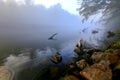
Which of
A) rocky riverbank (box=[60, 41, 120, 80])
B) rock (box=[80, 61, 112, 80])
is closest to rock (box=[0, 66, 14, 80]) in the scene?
rocky riverbank (box=[60, 41, 120, 80])

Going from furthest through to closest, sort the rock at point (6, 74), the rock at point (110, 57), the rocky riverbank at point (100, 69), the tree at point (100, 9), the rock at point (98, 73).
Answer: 1. the tree at point (100, 9)
2. the rock at point (110, 57)
3. the rock at point (6, 74)
4. the rocky riverbank at point (100, 69)
5. the rock at point (98, 73)

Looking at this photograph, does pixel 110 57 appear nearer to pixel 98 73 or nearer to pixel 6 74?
pixel 98 73

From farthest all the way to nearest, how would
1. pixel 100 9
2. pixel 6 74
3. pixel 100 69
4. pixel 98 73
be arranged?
pixel 100 9 < pixel 6 74 < pixel 100 69 < pixel 98 73

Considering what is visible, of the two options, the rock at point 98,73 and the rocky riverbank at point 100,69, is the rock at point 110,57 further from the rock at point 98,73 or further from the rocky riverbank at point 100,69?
the rock at point 98,73

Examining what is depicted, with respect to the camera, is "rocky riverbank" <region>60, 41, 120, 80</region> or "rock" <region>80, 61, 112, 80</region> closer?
"rock" <region>80, 61, 112, 80</region>

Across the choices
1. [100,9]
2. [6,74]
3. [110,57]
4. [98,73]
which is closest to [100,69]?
[98,73]

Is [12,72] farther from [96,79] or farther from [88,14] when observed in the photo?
[88,14]

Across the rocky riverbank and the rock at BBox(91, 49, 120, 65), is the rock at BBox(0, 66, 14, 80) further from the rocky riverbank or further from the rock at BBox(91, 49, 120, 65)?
the rock at BBox(91, 49, 120, 65)

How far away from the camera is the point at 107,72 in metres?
11.1

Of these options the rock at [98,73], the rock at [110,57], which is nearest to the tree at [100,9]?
the rock at [110,57]

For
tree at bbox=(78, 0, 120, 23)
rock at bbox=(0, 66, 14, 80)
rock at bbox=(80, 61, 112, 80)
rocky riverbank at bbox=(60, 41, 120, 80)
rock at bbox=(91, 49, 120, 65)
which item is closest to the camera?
rock at bbox=(80, 61, 112, 80)

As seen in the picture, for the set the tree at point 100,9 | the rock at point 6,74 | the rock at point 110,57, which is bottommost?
the rock at point 6,74

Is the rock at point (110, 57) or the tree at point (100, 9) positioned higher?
the tree at point (100, 9)

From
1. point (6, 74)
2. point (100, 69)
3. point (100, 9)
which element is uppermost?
point (100, 9)
